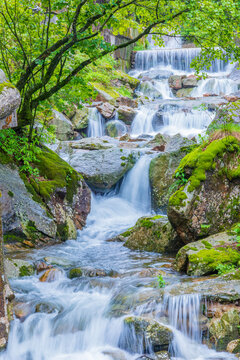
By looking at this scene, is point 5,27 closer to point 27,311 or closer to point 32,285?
point 32,285

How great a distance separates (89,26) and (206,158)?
3.54 m

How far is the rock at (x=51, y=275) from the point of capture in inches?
213

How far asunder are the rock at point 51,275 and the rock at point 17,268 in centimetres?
23

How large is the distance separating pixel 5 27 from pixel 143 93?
1835 centimetres

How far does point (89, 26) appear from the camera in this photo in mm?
6695

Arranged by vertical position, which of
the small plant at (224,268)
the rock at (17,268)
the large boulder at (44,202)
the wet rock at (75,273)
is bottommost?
the wet rock at (75,273)

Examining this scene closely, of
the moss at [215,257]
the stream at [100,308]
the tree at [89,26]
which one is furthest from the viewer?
the tree at [89,26]

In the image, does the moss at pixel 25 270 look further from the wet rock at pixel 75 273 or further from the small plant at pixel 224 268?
the small plant at pixel 224 268

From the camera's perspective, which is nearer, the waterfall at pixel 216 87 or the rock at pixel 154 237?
the rock at pixel 154 237

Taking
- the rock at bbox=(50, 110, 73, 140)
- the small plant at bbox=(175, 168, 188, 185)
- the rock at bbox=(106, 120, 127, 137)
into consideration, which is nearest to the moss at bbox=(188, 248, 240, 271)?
the small plant at bbox=(175, 168, 188, 185)

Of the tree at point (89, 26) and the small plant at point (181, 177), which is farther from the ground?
the tree at point (89, 26)

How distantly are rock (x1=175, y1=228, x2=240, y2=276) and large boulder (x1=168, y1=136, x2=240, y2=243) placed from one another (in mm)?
457

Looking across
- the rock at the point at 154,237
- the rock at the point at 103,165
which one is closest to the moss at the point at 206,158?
the rock at the point at 154,237

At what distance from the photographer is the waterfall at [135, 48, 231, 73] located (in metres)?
30.0
